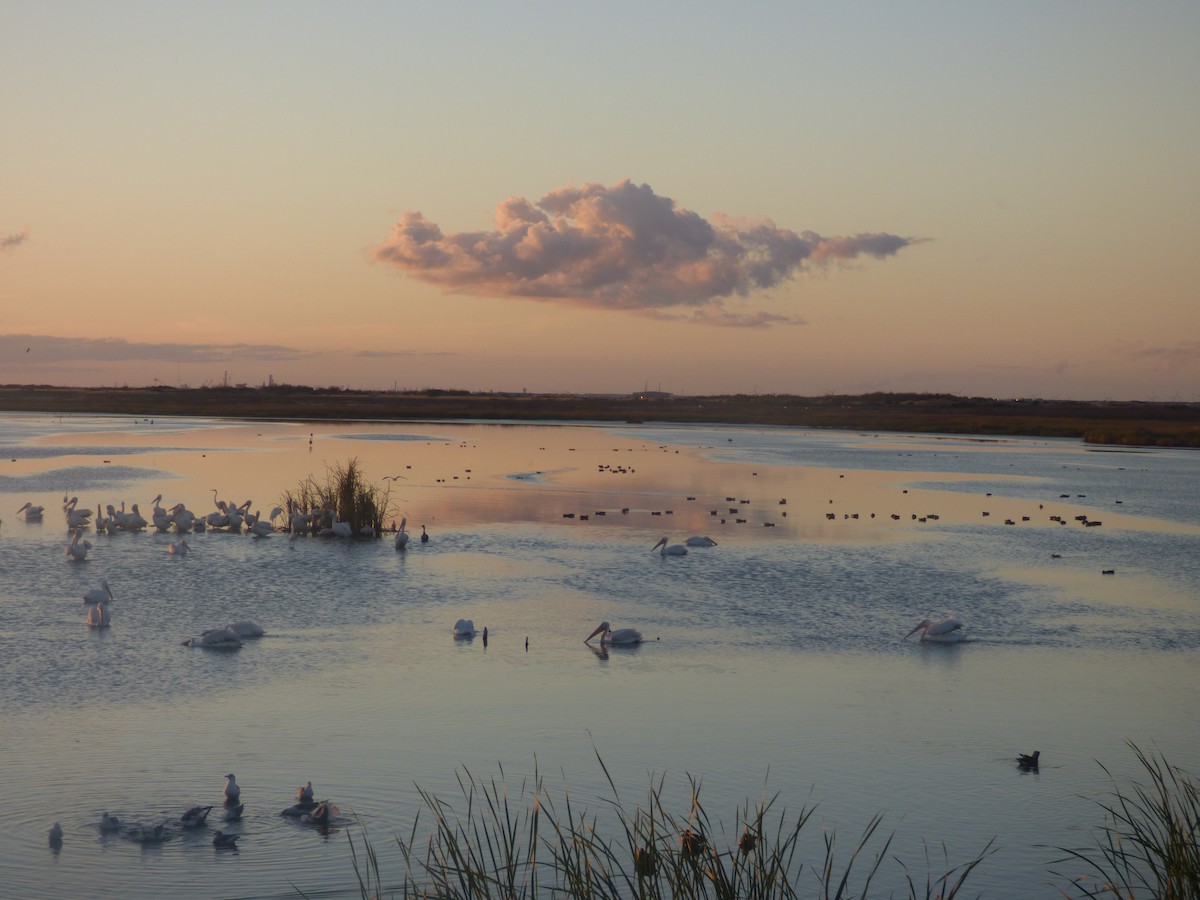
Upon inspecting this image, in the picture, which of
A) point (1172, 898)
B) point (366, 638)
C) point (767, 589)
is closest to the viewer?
point (1172, 898)

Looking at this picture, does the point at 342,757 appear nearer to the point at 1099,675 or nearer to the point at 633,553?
the point at 1099,675

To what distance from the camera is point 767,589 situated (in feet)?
45.9

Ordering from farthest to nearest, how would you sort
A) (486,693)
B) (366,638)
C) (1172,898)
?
(366,638) → (486,693) → (1172,898)

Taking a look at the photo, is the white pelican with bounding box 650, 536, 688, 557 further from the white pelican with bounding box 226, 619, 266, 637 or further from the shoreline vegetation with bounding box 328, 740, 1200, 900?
the shoreline vegetation with bounding box 328, 740, 1200, 900

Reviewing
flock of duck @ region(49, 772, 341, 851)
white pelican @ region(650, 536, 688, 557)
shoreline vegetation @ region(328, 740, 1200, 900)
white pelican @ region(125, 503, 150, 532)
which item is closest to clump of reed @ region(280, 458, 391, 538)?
white pelican @ region(125, 503, 150, 532)

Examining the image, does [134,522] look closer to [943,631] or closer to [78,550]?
[78,550]

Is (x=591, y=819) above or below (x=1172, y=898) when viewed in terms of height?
below

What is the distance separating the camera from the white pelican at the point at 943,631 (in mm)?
11070

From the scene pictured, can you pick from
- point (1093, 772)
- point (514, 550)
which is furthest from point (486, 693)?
point (514, 550)

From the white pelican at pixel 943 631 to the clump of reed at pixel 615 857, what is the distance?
16.7 feet

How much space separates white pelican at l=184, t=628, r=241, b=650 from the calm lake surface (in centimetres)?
18

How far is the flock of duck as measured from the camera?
580 centimetres

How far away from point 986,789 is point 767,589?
7.07 metres

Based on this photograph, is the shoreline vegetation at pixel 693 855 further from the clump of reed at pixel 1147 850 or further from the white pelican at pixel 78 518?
the white pelican at pixel 78 518
